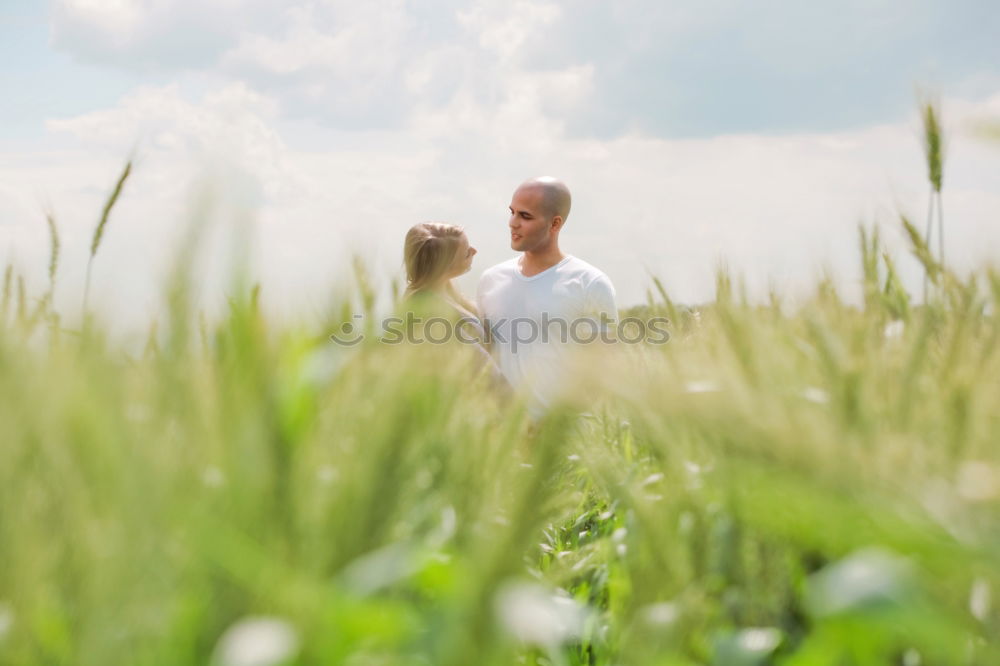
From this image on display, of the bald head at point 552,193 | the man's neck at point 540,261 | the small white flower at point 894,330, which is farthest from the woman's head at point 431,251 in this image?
the small white flower at point 894,330

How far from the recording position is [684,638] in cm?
101

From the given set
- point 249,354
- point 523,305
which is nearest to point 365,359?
point 249,354

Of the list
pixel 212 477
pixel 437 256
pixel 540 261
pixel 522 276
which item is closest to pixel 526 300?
pixel 522 276

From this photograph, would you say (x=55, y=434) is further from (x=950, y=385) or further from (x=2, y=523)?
(x=950, y=385)

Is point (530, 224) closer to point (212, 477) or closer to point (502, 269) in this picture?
point (502, 269)

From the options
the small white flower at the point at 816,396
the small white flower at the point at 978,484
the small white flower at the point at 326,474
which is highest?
the small white flower at the point at 816,396

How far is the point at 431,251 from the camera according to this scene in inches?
145

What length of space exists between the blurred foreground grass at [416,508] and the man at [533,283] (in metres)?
2.68

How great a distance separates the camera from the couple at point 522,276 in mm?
3768

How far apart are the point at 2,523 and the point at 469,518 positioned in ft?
1.70

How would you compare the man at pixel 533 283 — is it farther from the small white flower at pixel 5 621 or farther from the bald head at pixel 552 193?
the small white flower at pixel 5 621

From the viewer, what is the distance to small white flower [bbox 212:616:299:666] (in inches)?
25.2

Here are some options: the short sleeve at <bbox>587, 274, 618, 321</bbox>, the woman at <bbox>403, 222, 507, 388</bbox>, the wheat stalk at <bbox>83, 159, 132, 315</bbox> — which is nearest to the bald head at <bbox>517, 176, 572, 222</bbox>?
the short sleeve at <bbox>587, 274, 618, 321</bbox>

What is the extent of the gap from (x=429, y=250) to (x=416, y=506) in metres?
2.71
